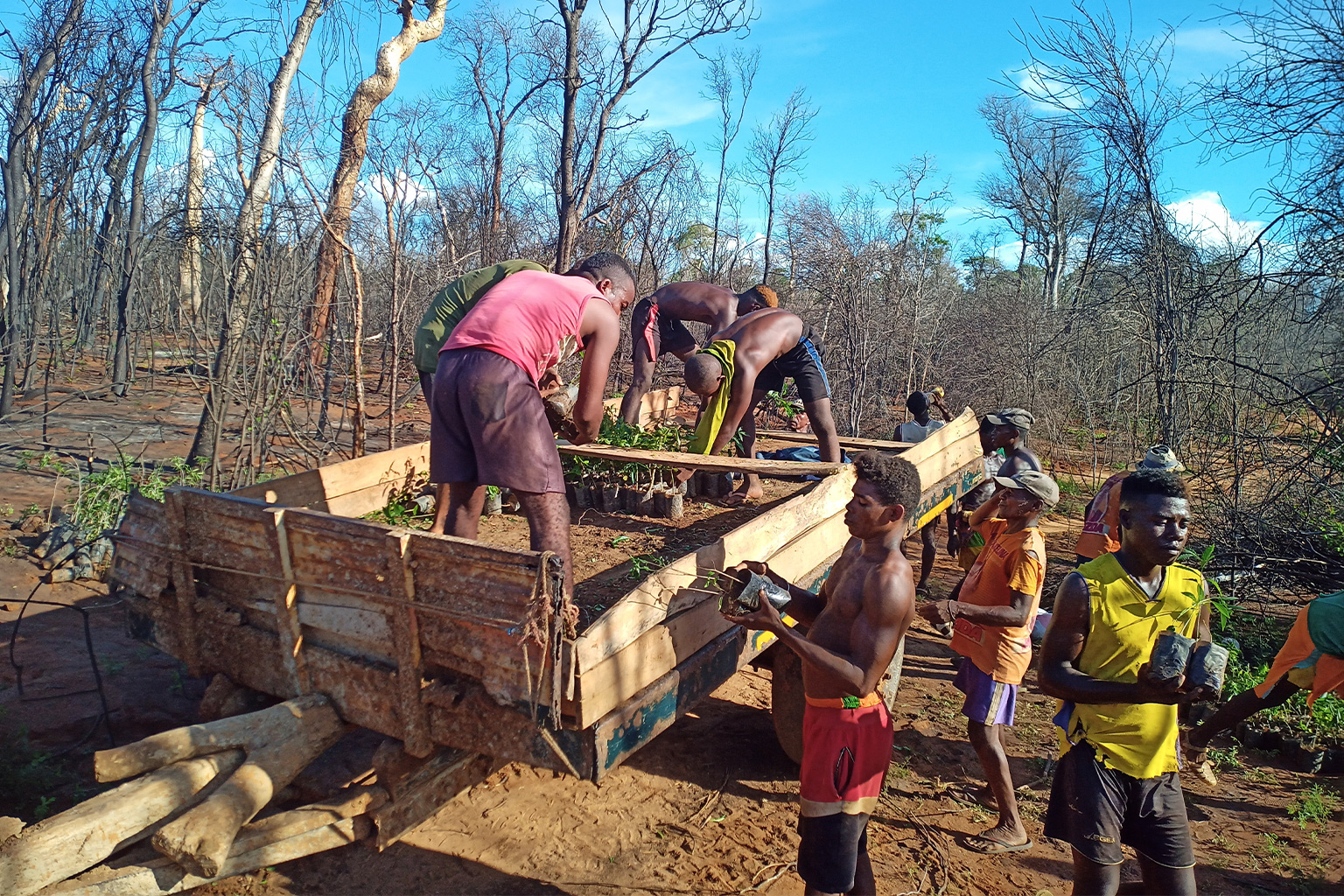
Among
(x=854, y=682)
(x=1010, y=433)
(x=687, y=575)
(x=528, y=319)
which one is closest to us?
(x=854, y=682)

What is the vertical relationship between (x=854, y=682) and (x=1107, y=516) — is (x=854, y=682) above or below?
below

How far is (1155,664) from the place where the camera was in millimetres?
2275

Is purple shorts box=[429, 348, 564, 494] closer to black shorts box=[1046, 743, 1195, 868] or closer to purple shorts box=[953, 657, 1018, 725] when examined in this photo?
purple shorts box=[953, 657, 1018, 725]

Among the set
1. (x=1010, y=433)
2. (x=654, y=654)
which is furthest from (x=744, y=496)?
(x=654, y=654)

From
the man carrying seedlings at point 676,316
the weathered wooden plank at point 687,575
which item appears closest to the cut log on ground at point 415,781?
the weathered wooden plank at point 687,575

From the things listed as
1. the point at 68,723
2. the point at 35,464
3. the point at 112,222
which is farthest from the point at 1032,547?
the point at 112,222

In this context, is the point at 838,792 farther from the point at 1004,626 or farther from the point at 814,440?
the point at 814,440

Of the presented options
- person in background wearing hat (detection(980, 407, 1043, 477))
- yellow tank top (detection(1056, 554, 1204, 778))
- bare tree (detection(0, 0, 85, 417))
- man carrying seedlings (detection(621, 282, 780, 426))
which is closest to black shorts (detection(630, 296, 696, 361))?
man carrying seedlings (detection(621, 282, 780, 426))

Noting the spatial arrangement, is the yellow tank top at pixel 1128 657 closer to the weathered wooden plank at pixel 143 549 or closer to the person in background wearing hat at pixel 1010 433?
the person in background wearing hat at pixel 1010 433

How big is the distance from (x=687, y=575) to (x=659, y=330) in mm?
5625

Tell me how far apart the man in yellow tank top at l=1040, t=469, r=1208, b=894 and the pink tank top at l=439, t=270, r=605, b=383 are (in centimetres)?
230

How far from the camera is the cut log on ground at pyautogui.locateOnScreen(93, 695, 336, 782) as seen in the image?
2424mm

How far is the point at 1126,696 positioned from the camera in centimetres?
236

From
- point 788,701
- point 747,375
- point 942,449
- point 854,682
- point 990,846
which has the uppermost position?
point 747,375
